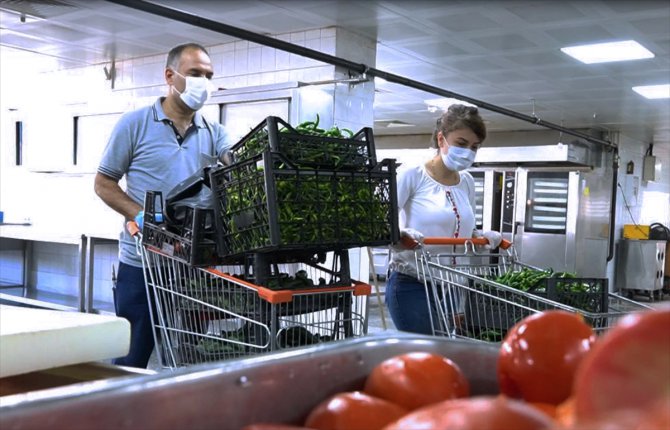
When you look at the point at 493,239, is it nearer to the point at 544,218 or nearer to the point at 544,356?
the point at 544,356

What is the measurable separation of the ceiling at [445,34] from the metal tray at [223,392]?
4.14 m

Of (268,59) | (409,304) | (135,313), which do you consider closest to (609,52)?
(268,59)

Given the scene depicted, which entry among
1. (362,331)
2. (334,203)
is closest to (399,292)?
(362,331)

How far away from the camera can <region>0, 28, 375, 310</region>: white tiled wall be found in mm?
5766

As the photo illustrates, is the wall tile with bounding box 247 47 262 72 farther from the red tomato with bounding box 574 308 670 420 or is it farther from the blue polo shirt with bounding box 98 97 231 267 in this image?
the red tomato with bounding box 574 308 670 420

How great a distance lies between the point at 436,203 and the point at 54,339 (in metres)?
1.99

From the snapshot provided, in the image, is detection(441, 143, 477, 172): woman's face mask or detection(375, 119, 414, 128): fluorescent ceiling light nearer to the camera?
detection(441, 143, 477, 172): woman's face mask

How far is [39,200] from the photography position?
7309mm

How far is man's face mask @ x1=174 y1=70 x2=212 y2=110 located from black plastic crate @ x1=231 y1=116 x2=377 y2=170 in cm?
67

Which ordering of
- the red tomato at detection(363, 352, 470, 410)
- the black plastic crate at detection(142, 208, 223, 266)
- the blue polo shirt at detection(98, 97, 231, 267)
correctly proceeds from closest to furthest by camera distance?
the red tomato at detection(363, 352, 470, 410) → the black plastic crate at detection(142, 208, 223, 266) → the blue polo shirt at detection(98, 97, 231, 267)

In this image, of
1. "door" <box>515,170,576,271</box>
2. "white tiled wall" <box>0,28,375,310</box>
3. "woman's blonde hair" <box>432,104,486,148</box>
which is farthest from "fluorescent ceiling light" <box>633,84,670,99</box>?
"woman's blonde hair" <box>432,104,486,148</box>

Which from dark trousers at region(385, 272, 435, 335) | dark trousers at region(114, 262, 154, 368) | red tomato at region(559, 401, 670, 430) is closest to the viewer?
red tomato at region(559, 401, 670, 430)

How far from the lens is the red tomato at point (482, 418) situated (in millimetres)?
436

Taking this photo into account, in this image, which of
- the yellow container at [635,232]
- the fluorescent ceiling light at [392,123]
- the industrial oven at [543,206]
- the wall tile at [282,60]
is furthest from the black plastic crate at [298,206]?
the yellow container at [635,232]
